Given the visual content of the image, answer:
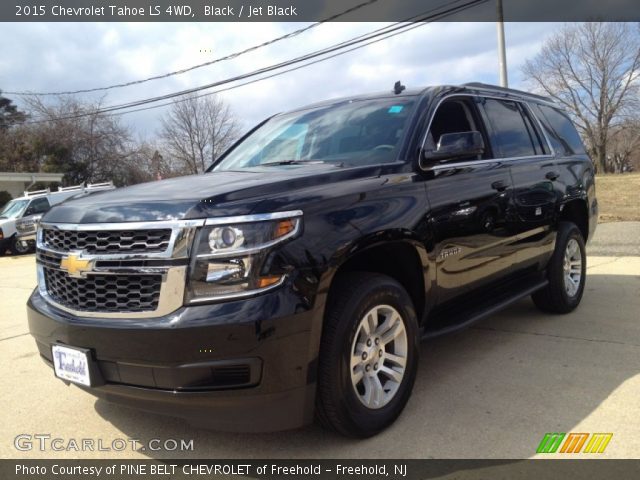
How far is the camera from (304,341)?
7.91 feet

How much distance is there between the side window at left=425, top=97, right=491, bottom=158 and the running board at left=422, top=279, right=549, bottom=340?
1113mm

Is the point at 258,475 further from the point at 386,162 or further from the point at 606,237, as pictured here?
the point at 606,237

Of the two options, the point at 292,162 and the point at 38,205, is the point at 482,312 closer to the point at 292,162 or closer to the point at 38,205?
the point at 292,162

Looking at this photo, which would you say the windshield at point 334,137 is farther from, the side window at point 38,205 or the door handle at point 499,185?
the side window at point 38,205

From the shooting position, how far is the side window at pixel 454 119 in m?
3.70

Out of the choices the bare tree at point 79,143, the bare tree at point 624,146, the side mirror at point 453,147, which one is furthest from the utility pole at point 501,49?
the bare tree at point 624,146

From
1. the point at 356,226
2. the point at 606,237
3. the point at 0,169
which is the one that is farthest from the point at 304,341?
the point at 0,169

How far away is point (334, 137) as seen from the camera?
3758 mm

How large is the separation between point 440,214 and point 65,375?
228cm

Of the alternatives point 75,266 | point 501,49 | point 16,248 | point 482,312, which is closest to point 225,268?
point 75,266

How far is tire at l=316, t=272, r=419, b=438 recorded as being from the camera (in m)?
2.56

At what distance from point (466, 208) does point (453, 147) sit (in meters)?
0.46

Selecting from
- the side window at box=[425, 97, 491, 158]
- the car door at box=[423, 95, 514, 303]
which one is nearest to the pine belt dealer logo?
the car door at box=[423, 95, 514, 303]

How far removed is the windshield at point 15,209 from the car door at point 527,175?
54.6 feet
